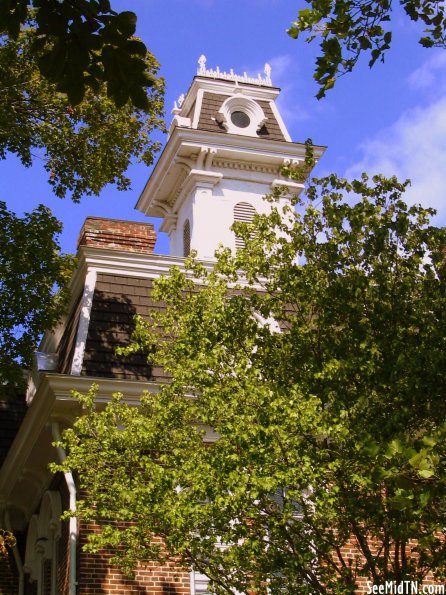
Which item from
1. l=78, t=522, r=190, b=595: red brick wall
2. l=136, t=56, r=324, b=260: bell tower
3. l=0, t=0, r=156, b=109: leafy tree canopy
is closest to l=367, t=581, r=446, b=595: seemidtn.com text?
Result: l=78, t=522, r=190, b=595: red brick wall

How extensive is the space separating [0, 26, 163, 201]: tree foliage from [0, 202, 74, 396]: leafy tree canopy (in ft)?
5.26

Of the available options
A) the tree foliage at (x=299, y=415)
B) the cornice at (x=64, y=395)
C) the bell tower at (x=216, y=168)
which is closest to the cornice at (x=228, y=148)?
the bell tower at (x=216, y=168)

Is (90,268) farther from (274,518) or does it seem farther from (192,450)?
(274,518)

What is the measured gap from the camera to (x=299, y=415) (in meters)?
9.33

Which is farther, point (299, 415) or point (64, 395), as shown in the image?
point (64, 395)

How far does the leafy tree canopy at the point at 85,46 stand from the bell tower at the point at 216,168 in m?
15.1

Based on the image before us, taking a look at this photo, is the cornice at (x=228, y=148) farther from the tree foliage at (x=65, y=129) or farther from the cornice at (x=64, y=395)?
the cornice at (x=64, y=395)

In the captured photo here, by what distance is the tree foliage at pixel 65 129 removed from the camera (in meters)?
15.6

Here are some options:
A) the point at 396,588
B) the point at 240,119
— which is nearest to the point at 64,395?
the point at 396,588

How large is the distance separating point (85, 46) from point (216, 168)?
57.3 ft

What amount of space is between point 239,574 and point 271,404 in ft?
6.52

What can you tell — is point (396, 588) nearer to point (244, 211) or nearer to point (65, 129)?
point (65, 129)

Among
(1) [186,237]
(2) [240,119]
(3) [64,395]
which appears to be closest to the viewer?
(3) [64,395]

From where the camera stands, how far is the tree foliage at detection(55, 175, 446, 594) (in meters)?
9.20
